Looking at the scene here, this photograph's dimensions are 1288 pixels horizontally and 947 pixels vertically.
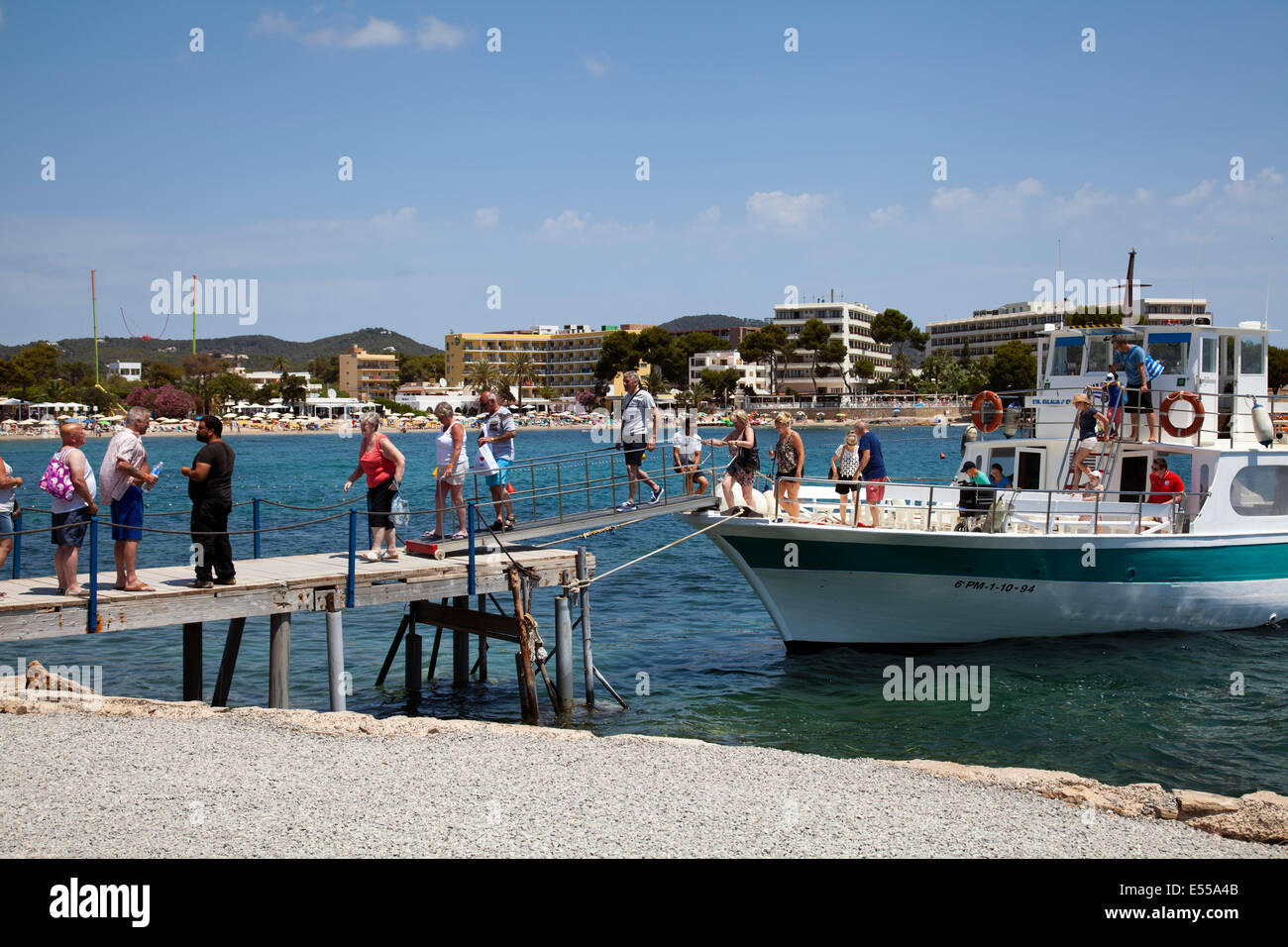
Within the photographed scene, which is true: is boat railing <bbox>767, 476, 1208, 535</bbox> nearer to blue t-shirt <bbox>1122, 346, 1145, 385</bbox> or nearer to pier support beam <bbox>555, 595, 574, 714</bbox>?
blue t-shirt <bbox>1122, 346, 1145, 385</bbox>

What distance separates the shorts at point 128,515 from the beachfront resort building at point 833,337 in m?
168

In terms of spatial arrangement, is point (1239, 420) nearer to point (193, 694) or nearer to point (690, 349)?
point (193, 694)

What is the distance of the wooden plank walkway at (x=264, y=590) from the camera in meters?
9.96

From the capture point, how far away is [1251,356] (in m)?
18.6

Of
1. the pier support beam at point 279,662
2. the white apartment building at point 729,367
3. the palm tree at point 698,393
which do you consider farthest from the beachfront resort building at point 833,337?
the pier support beam at point 279,662

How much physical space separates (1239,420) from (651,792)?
14.6m

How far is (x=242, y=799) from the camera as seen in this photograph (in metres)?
7.31

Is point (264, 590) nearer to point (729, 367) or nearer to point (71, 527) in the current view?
point (71, 527)

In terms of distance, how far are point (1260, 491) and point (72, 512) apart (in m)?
16.6

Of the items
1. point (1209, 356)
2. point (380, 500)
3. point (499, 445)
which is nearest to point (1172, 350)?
point (1209, 356)

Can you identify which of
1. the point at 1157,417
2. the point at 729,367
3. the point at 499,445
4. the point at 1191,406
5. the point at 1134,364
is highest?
the point at 729,367

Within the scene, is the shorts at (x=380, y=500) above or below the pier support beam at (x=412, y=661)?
above

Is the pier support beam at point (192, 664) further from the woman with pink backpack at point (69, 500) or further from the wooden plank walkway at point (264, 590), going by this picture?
the woman with pink backpack at point (69, 500)

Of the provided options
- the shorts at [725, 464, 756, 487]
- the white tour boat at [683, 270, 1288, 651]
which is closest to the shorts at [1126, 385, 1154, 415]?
the white tour boat at [683, 270, 1288, 651]
